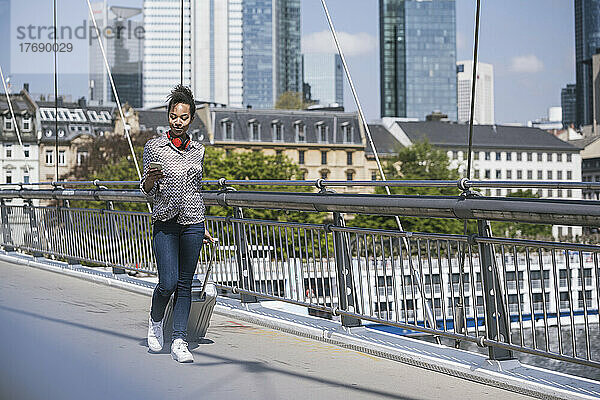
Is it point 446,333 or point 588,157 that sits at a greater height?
point 588,157

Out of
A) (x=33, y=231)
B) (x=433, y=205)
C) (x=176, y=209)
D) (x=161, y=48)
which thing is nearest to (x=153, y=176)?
(x=176, y=209)

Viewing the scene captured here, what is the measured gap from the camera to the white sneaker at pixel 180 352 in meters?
5.92

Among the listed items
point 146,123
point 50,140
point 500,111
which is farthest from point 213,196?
point 500,111

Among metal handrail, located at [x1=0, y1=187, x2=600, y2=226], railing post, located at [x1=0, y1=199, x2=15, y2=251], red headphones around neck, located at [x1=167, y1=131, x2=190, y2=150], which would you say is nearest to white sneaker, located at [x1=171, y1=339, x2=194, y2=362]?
red headphones around neck, located at [x1=167, y1=131, x2=190, y2=150]

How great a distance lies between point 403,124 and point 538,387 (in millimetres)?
116371

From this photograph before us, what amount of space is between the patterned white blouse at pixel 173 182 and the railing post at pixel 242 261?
94.2 inches

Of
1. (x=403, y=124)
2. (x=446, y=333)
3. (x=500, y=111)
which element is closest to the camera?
(x=446, y=333)

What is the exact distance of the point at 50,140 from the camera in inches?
3556

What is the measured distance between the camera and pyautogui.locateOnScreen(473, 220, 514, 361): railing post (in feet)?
18.1

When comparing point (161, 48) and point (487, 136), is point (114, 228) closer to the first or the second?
point (487, 136)

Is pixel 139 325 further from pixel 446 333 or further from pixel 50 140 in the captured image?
pixel 50 140

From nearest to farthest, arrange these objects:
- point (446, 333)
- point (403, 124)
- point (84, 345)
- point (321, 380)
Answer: point (321, 380)
point (446, 333)
point (84, 345)
point (403, 124)

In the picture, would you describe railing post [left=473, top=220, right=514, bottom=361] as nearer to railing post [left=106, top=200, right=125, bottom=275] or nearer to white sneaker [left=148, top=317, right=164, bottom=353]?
white sneaker [left=148, top=317, right=164, bottom=353]

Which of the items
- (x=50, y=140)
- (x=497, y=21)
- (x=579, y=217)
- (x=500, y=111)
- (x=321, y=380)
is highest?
(x=497, y=21)
